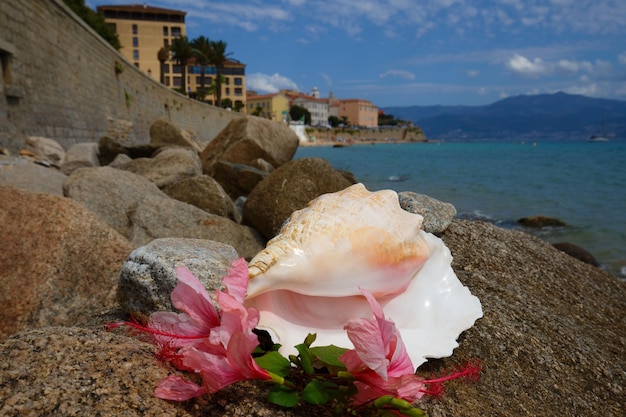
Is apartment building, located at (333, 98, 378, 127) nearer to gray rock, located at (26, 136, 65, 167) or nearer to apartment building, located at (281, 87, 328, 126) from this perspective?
apartment building, located at (281, 87, 328, 126)

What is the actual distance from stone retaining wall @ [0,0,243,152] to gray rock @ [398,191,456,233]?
993 centimetres

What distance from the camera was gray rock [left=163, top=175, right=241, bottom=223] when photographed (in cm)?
706

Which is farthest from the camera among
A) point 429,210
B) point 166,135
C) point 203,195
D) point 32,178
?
point 166,135

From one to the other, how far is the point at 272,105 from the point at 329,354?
399 feet

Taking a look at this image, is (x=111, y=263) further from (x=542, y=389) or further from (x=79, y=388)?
(x=542, y=389)

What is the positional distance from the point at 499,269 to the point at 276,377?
6.18 ft

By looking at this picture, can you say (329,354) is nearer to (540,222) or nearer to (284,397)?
(284,397)

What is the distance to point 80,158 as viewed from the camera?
1105 cm

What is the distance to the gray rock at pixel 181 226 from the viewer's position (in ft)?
17.1

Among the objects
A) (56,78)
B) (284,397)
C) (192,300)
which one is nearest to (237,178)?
(56,78)

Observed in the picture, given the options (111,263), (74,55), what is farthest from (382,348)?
(74,55)

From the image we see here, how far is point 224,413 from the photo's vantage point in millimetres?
1256

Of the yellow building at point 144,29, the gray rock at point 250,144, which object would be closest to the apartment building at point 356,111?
the yellow building at point 144,29

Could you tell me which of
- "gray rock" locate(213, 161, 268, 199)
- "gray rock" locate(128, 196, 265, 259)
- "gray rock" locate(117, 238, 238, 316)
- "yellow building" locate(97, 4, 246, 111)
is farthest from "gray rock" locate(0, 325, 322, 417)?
"yellow building" locate(97, 4, 246, 111)
